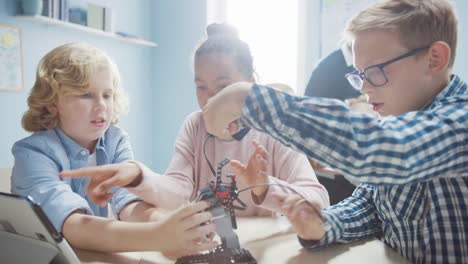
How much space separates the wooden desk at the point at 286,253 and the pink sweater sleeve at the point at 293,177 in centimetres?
10

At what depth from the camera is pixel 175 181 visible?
1.21m

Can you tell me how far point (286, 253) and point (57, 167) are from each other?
2.17ft

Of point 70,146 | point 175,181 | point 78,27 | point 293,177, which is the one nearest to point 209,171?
point 175,181

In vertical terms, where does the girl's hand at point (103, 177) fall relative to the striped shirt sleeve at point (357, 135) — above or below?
below

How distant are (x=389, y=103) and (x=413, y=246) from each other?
275 millimetres

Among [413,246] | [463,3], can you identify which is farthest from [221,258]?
[463,3]

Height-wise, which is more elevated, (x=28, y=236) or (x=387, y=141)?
(x=387, y=141)

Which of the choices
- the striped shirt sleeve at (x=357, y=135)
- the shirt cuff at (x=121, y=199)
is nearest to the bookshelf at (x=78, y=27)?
the shirt cuff at (x=121, y=199)

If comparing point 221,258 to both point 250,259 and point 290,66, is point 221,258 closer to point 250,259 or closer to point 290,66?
point 250,259

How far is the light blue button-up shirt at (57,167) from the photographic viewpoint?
91cm

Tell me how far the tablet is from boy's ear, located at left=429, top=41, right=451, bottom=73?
690mm

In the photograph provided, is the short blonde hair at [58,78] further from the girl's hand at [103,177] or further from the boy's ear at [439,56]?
the boy's ear at [439,56]

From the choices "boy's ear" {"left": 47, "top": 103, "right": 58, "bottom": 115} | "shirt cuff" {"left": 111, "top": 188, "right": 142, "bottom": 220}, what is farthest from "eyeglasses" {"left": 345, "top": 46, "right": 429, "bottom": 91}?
"boy's ear" {"left": 47, "top": 103, "right": 58, "bottom": 115}

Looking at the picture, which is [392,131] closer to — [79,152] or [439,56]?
[439,56]
